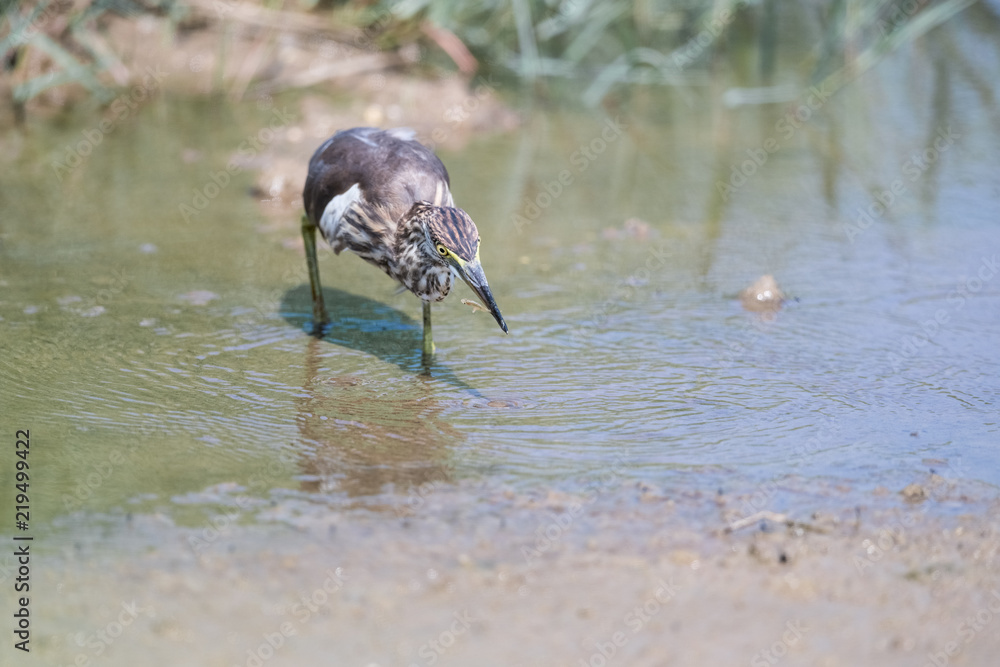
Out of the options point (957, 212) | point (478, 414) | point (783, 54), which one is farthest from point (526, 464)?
point (783, 54)

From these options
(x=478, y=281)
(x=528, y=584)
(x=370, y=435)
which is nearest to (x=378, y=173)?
(x=478, y=281)

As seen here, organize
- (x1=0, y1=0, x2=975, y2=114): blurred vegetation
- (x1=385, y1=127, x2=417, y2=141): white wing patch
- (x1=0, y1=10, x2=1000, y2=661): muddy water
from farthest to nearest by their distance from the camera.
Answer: (x1=0, y1=0, x2=975, y2=114): blurred vegetation → (x1=385, y1=127, x2=417, y2=141): white wing patch → (x1=0, y1=10, x2=1000, y2=661): muddy water

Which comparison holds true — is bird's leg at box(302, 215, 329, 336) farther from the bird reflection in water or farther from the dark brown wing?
the bird reflection in water

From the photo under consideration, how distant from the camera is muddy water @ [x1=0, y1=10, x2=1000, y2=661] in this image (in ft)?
13.5

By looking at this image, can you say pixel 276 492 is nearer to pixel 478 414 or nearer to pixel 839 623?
pixel 478 414

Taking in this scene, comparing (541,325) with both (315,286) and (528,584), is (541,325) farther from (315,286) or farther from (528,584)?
(528,584)

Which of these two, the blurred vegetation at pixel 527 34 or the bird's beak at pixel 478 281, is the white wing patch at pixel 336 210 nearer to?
the bird's beak at pixel 478 281

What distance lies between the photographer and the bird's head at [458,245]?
4449mm

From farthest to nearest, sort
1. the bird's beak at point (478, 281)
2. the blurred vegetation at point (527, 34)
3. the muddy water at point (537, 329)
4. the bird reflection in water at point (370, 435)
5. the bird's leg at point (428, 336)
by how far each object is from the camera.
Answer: the blurred vegetation at point (527, 34)
the bird's leg at point (428, 336)
the bird's beak at point (478, 281)
the muddy water at point (537, 329)
the bird reflection in water at point (370, 435)

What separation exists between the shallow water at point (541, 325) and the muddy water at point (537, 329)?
0.02 metres

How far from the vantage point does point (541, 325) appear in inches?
221

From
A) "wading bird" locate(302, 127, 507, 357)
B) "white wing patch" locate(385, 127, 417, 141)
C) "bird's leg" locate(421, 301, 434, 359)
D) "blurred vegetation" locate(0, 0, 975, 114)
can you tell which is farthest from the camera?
"blurred vegetation" locate(0, 0, 975, 114)

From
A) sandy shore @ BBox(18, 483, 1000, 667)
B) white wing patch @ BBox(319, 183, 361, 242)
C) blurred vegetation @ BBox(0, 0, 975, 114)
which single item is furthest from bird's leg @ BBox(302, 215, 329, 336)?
blurred vegetation @ BBox(0, 0, 975, 114)

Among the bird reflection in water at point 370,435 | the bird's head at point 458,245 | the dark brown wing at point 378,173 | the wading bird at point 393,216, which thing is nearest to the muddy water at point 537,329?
the bird reflection in water at point 370,435
